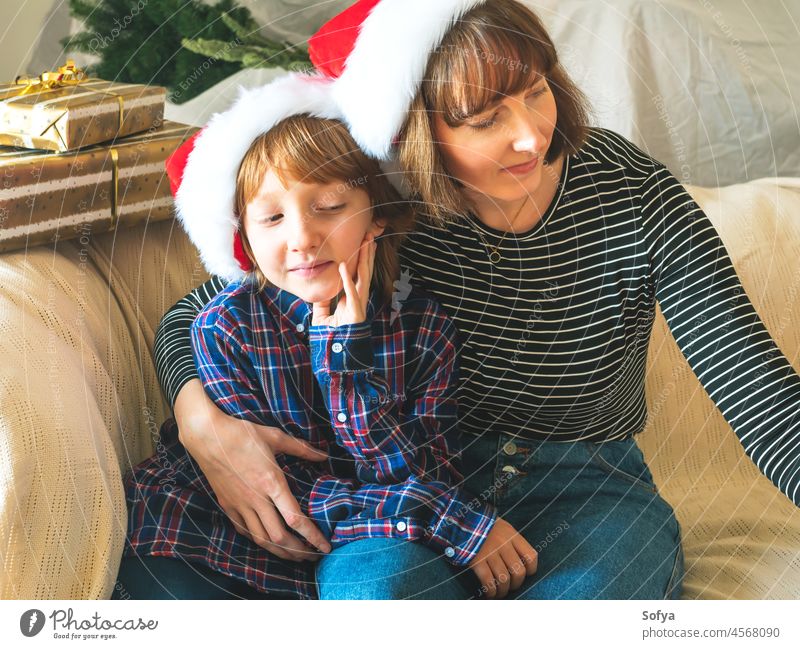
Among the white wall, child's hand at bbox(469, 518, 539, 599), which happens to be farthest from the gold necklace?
the white wall

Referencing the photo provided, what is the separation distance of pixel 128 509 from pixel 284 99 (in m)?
0.35

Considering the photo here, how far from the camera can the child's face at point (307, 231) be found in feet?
2.21

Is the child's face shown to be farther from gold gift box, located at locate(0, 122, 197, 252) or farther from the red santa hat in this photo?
gold gift box, located at locate(0, 122, 197, 252)

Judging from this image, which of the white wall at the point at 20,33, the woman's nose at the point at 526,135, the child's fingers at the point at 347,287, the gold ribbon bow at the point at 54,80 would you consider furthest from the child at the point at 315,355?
the white wall at the point at 20,33

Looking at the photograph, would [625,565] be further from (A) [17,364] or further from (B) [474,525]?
(A) [17,364]

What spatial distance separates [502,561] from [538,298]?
0.22 meters

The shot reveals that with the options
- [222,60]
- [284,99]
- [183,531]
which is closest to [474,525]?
[183,531]

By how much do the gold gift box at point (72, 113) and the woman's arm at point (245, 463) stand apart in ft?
0.83

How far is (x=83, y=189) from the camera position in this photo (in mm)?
822

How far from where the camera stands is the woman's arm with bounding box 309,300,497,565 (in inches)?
26.6

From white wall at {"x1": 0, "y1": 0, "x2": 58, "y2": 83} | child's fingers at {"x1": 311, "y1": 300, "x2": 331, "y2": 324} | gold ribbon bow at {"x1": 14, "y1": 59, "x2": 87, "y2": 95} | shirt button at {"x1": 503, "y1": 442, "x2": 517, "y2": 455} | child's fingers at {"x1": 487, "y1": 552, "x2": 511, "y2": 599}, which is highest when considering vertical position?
white wall at {"x1": 0, "y1": 0, "x2": 58, "y2": 83}

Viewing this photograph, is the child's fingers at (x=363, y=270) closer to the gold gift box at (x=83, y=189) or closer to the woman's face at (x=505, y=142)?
the woman's face at (x=505, y=142)

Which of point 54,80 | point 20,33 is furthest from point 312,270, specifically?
point 20,33

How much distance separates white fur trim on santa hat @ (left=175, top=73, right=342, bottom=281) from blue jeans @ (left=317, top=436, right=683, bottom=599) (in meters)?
0.27
